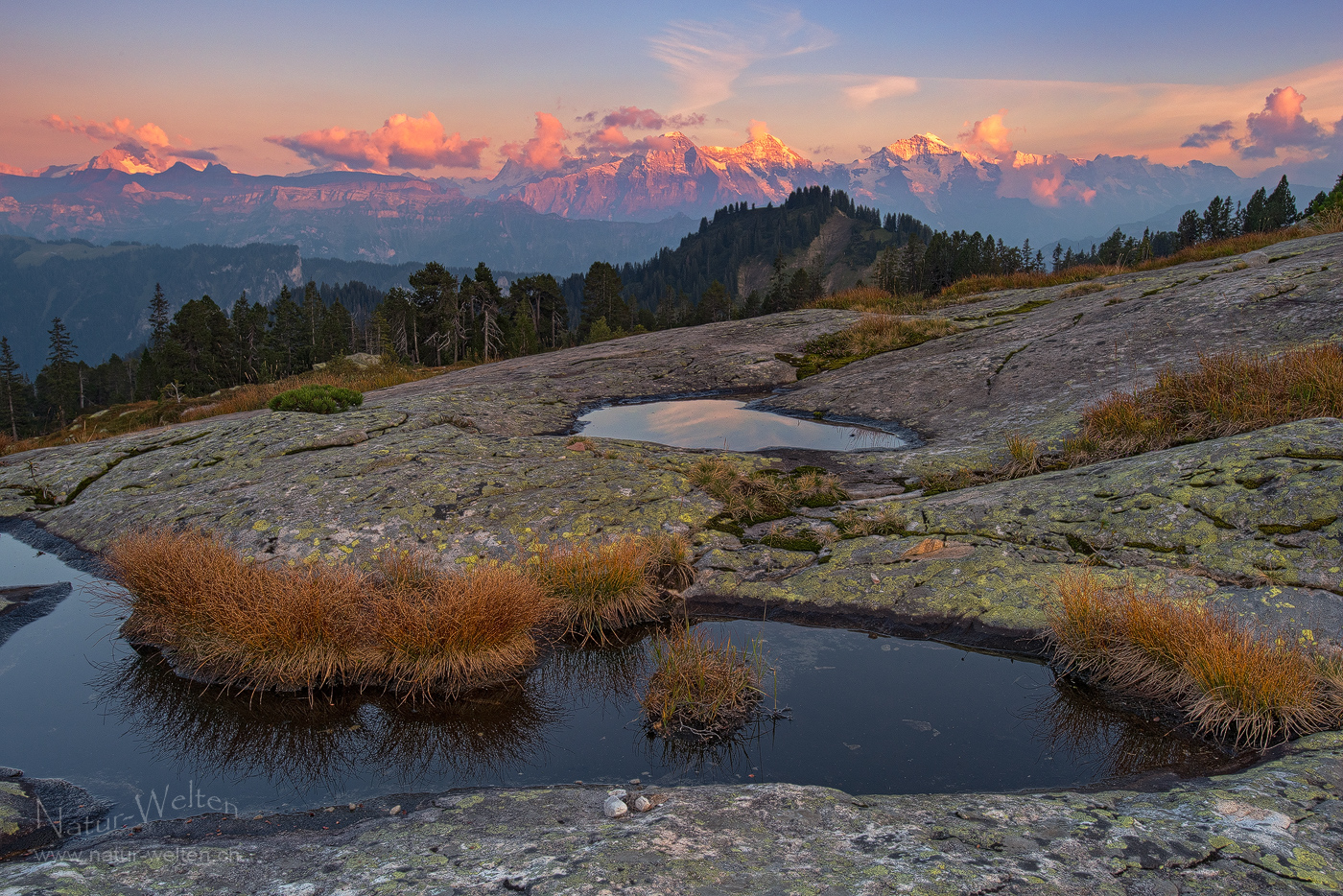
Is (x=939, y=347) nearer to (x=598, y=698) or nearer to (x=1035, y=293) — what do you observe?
(x=1035, y=293)

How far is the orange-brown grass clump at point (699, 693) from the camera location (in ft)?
17.9

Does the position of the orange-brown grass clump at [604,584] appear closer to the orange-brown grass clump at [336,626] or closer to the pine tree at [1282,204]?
the orange-brown grass clump at [336,626]

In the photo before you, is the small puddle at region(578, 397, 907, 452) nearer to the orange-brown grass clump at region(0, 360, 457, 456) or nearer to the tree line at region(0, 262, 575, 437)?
the orange-brown grass clump at region(0, 360, 457, 456)

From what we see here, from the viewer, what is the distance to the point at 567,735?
538cm

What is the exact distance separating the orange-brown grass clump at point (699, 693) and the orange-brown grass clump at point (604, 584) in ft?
4.55

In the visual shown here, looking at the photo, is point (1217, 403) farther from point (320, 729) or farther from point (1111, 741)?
point (320, 729)

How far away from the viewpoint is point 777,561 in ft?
26.2

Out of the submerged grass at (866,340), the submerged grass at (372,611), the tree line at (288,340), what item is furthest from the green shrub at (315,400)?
the tree line at (288,340)

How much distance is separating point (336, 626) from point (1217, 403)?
11.6m

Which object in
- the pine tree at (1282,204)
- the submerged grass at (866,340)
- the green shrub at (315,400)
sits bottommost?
the green shrub at (315,400)

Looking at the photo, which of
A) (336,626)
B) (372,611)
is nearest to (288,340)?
(372,611)

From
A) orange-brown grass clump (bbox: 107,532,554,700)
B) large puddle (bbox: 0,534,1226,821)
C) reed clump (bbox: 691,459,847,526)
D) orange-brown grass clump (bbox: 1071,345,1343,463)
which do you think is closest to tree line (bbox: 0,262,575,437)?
reed clump (bbox: 691,459,847,526)

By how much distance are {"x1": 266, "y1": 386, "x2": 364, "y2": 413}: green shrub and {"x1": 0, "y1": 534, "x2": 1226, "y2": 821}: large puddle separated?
8.79 meters

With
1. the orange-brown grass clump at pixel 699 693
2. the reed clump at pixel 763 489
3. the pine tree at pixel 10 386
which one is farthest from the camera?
the pine tree at pixel 10 386
